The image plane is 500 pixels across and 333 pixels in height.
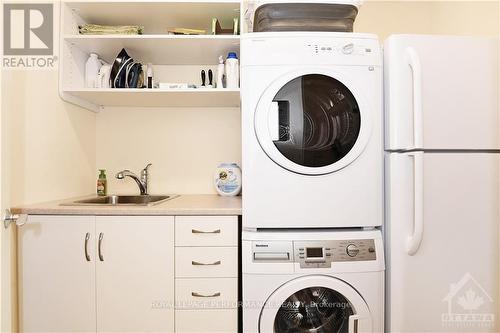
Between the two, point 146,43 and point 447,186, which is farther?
point 146,43

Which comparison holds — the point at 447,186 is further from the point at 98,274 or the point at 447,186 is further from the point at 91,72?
the point at 91,72

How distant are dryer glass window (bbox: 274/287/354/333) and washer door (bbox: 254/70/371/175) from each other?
64cm

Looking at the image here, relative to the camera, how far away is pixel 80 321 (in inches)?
61.8

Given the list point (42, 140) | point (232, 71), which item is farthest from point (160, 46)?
point (42, 140)

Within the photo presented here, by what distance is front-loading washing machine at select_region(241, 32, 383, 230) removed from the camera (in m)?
1.46

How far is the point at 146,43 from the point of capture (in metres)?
1.90

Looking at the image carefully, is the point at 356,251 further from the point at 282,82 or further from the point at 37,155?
the point at 37,155

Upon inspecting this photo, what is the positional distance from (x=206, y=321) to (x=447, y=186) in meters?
1.35

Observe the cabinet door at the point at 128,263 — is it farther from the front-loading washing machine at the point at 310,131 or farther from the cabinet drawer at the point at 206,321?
the front-loading washing machine at the point at 310,131

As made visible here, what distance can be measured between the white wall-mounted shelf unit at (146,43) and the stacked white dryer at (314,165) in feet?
1.49

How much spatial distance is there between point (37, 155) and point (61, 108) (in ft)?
1.13

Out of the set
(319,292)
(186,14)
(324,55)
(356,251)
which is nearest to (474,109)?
(324,55)

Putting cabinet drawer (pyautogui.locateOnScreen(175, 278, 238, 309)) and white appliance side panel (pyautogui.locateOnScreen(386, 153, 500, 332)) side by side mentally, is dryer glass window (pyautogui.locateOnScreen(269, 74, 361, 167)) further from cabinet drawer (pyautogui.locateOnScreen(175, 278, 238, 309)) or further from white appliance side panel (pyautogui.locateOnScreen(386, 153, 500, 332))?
cabinet drawer (pyautogui.locateOnScreen(175, 278, 238, 309))

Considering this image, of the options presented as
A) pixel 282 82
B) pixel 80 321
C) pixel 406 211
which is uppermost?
pixel 282 82
